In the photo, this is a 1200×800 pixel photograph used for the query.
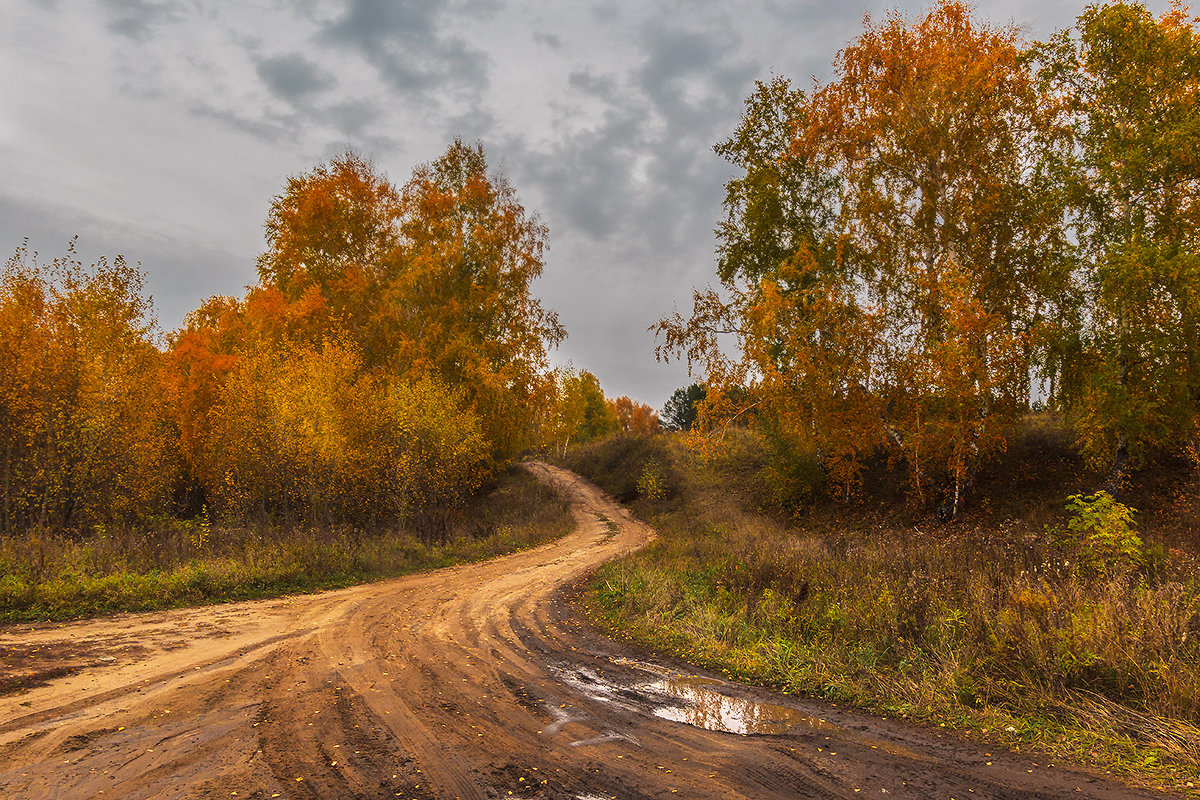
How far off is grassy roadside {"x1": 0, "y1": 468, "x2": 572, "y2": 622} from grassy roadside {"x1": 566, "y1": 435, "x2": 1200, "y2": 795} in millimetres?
6555

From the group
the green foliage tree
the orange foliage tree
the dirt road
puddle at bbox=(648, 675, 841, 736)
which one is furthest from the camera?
the green foliage tree

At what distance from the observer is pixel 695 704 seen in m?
7.00

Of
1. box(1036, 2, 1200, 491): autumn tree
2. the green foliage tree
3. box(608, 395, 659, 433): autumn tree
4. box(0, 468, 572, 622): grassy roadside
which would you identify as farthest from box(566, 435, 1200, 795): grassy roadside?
box(608, 395, 659, 433): autumn tree

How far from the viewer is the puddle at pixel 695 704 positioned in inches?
249

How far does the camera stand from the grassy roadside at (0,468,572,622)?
1076cm

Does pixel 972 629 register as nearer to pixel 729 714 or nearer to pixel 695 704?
pixel 729 714

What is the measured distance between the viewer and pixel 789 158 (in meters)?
21.5

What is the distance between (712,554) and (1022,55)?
16058mm

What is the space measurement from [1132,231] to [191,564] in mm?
22927

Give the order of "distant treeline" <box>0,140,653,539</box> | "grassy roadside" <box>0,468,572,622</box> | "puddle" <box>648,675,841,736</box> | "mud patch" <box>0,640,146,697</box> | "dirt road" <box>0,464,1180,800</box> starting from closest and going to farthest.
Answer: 1. "dirt road" <box>0,464,1180,800</box>
2. "puddle" <box>648,675,841,736</box>
3. "mud patch" <box>0,640,146,697</box>
4. "grassy roadside" <box>0,468,572,622</box>
5. "distant treeline" <box>0,140,653,539</box>

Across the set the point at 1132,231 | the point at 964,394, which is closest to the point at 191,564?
the point at 964,394

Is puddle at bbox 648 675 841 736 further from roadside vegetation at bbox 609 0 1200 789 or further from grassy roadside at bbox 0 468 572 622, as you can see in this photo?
grassy roadside at bbox 0 468 572 622

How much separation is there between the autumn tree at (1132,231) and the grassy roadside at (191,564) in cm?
1757

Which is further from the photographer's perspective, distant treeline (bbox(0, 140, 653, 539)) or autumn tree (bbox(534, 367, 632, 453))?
autumn tree (bbox(534, 367, 632, 453))
